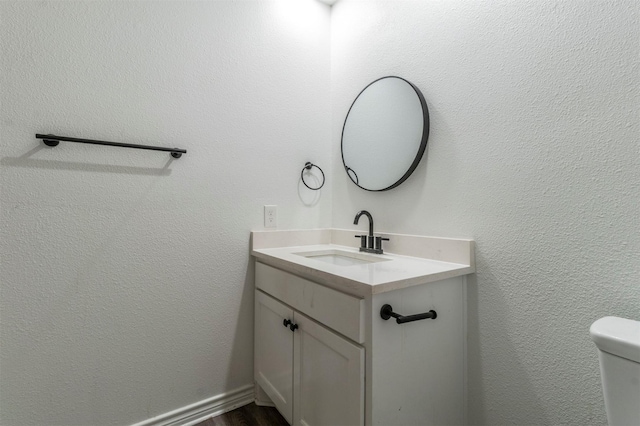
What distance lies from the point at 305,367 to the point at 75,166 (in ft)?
3.76

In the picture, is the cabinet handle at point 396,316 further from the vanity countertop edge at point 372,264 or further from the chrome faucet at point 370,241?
the chrome faucet at point 370,241

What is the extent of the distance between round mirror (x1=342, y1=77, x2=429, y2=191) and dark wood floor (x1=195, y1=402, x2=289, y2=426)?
116 cm

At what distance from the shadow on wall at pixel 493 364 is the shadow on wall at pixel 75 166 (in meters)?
1.31

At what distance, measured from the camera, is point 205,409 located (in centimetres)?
144

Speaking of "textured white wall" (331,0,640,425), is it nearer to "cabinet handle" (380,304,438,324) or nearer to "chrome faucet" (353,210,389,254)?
"chrome faucet" (353,210,389,254)

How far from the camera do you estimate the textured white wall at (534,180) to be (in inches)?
32.9

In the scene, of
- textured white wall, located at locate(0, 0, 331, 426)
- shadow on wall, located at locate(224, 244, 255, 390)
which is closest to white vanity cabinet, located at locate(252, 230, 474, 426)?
shadow on wall, located at locate(224, 244, 255, 390)

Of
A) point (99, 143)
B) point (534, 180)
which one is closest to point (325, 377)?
point (534, 180)

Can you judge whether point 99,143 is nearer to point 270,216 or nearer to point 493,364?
point 270,216

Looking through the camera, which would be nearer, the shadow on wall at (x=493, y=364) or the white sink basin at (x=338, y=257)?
the shadow on wall at (x=493, y=364)

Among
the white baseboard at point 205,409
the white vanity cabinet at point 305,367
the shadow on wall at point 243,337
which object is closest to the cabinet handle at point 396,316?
the white vanity cabinet at point 305,367

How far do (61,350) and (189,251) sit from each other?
0.56 m

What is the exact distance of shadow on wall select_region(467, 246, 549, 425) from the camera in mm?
1008

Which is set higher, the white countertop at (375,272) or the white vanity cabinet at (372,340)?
the white countertop at (375,272)
